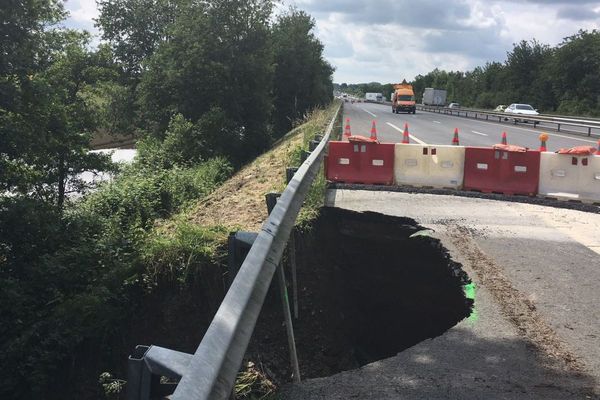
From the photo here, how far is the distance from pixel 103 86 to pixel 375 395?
19553 millimetres

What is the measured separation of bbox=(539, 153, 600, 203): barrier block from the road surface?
5.40 feet

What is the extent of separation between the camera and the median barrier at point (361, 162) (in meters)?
9.53

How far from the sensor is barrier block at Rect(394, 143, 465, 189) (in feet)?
30.3

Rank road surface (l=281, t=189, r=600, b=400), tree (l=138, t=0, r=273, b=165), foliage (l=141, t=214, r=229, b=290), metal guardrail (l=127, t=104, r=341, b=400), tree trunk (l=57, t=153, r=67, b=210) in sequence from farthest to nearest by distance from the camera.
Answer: tree (l=138, t=0, r=273, b=165) → tree trunk (l=57, t=153, r=67, b=210) → foliage (l=141, t=214, r=229, b=290) → road surface (l=281, t=189, r=600, b=400) → metal guardrail (l=127, t=104, r=341, b=400)

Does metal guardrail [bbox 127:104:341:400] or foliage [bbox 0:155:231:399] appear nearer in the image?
metal guardrail [bbox 127:104:341:400]

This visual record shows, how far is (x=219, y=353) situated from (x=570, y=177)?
27.2ft

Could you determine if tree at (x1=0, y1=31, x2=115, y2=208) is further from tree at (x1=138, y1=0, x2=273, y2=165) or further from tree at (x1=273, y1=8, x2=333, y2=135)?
tree at (x1=273, y1=8, x2=333, y2=135)

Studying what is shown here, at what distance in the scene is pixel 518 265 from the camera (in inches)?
207

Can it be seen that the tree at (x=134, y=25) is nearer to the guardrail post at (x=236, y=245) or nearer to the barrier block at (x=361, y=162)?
the barrier block at (x=361, y=162)

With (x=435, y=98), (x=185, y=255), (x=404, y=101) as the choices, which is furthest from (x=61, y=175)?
(x=435, y=98)

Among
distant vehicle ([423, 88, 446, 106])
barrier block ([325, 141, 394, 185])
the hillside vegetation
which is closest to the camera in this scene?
the hillside vegetation

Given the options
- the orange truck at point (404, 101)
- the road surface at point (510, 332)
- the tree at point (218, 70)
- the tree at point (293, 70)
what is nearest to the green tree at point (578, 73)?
the orange truck at point (404, 101)

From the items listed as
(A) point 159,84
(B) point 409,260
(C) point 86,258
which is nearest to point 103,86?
(A) point 159,84

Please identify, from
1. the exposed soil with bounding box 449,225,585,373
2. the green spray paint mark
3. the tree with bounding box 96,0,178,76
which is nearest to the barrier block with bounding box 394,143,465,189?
the exposed soil with bounding box 449,225,585,373
